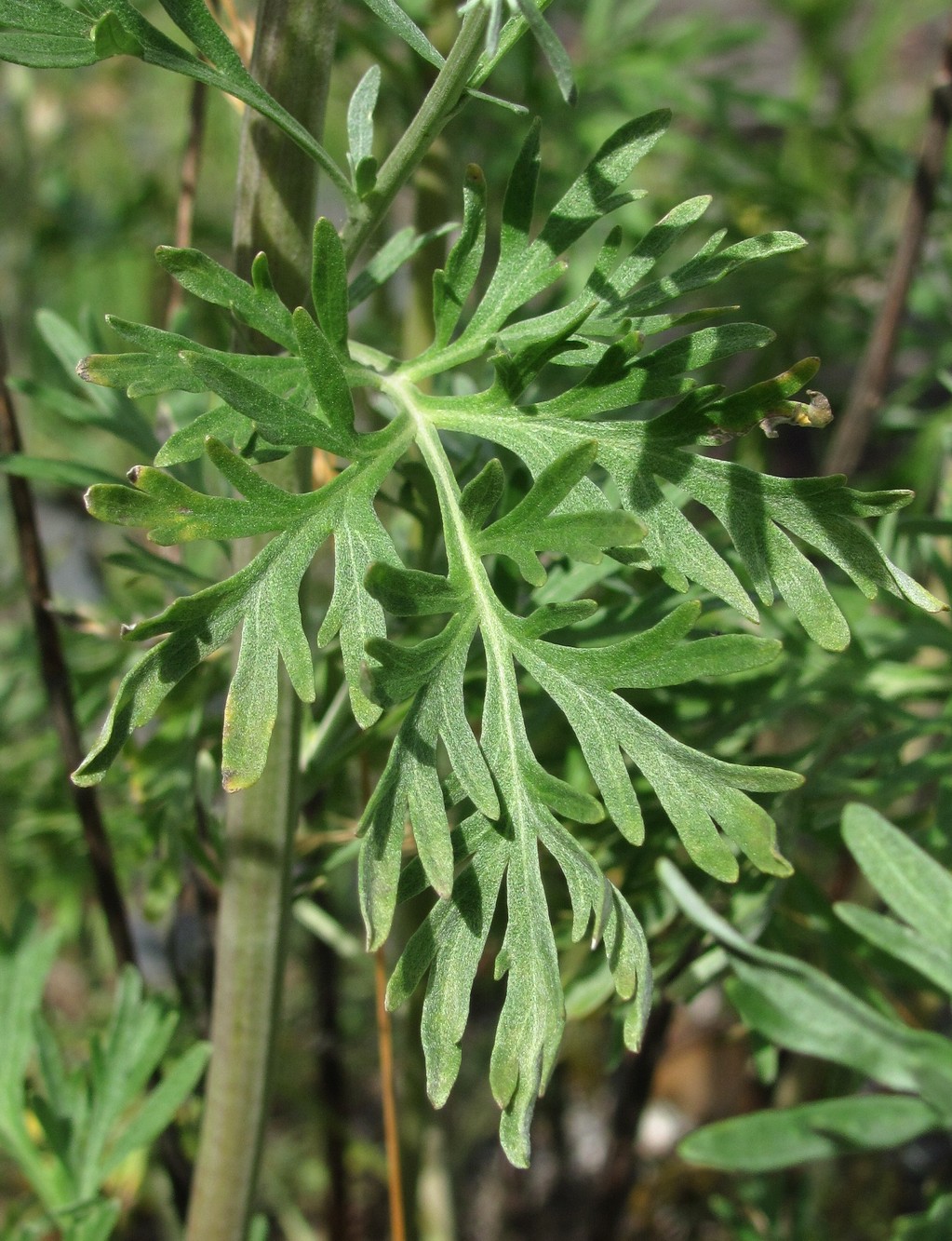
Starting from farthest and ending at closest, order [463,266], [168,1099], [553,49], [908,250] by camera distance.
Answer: [908,250], [168,1099], [463,266], [553,49]

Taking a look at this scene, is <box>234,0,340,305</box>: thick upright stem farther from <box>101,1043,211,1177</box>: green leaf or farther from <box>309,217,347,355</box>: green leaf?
<box>101,1043,211,1177</box>: green leaf

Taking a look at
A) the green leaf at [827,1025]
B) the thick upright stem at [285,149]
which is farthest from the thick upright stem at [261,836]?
the green leaf at [827,1025]

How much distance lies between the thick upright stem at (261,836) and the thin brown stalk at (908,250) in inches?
19.4

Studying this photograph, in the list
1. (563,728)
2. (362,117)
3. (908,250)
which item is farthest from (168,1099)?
(908,250)

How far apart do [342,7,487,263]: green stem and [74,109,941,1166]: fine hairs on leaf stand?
0.05ft

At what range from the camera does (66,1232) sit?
65 centimetres

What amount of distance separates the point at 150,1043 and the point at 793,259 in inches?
36.0

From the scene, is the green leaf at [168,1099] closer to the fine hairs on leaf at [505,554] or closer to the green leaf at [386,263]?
the fine hairs on leaf at [505,554]

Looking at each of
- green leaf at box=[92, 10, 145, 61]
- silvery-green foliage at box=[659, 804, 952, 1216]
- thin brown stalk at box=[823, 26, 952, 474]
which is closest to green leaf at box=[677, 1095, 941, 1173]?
silvery-green foliage at box=[659, 804, 952, 1216]

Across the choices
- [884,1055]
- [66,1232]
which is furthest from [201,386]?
[66,1232]

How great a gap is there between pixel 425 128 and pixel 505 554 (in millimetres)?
167

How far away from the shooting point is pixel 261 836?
1.80ft

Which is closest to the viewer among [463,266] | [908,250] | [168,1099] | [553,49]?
[553,49]

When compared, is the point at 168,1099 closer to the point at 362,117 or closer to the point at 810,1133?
the point at 810,1133
